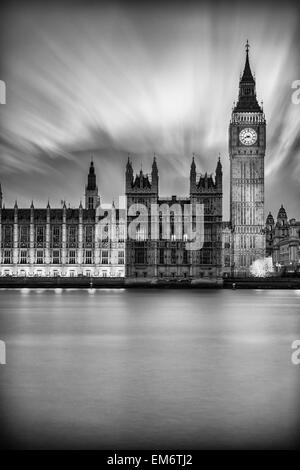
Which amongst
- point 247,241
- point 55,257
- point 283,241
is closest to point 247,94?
point 247,241

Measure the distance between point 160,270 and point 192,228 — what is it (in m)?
7.16

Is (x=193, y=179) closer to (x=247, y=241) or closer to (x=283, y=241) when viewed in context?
(x=247, y=241)

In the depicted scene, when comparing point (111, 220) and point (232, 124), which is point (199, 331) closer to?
point (111, 220)

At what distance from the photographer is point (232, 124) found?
11594 cm

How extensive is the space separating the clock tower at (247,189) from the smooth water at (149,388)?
289 feet

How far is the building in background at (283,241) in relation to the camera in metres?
132

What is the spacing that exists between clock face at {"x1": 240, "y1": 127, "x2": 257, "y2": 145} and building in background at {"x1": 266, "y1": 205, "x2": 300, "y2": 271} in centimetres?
2761

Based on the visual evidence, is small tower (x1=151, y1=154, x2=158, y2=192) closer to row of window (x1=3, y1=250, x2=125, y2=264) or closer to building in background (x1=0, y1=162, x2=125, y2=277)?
building in background (x1=0, y1=162, x2=125, y2=277)

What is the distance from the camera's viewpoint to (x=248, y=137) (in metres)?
115

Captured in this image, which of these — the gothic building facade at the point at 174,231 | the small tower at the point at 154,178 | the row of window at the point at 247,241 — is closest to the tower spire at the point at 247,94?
the row of window at the point at 247,241

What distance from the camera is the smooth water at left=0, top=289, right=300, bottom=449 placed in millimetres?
8605

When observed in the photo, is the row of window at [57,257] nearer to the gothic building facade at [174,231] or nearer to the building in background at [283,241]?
the gothic building facade at [174,231]

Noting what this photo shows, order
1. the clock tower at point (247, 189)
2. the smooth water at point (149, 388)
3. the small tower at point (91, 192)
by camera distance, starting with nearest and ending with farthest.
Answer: the smooth water at point (149, 388) → the small tower at point (91, 192) → the clock tower at point (247, 189)

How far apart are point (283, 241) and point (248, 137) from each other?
36.7 m
